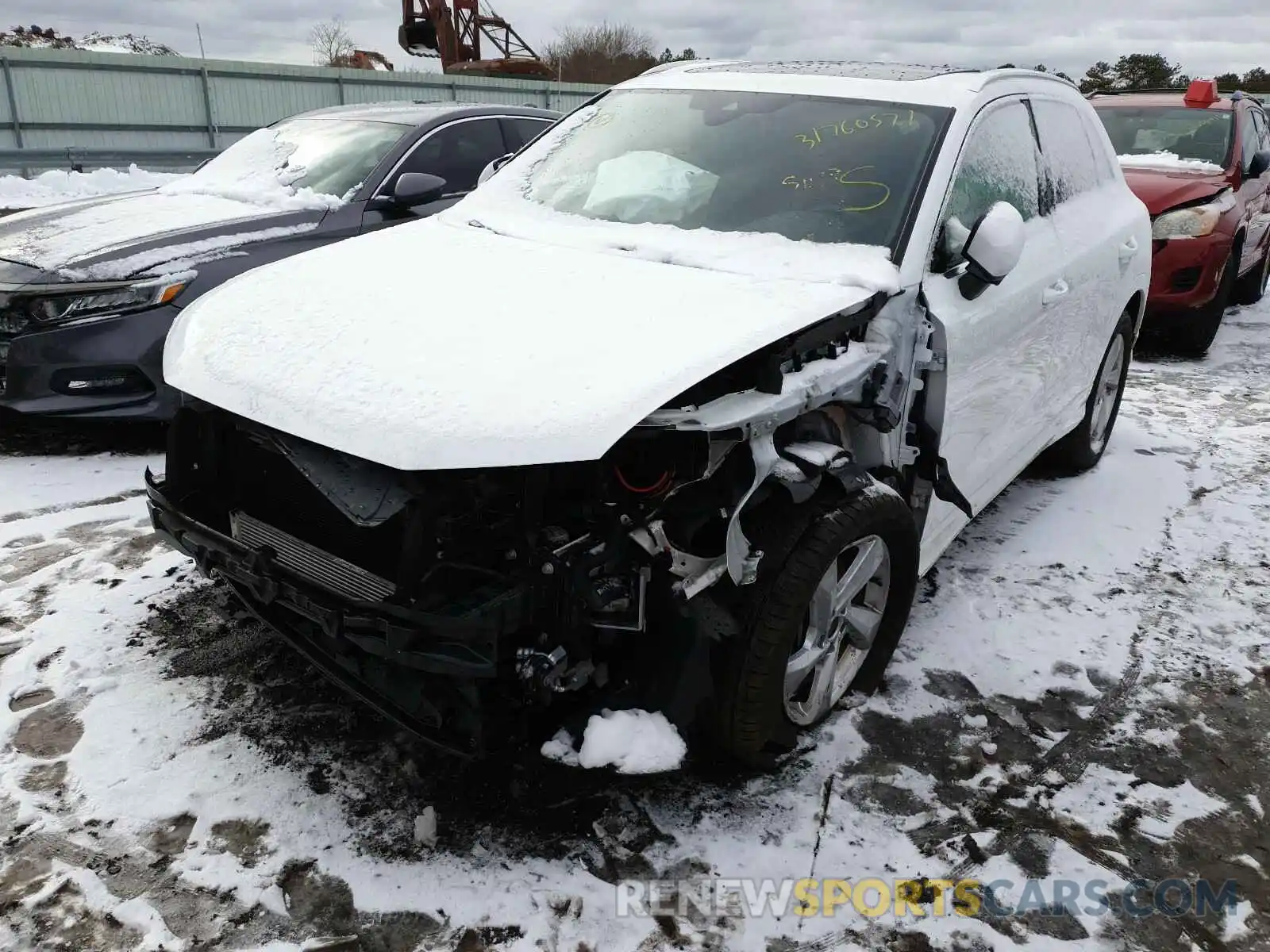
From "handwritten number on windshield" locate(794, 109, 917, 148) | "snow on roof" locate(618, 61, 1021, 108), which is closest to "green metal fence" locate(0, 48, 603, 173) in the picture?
"snow on roof" locate(618, 61, 1021, 108)

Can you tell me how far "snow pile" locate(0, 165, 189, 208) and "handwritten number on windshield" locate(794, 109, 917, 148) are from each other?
1071 cm

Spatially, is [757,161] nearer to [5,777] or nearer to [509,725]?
[509,725]

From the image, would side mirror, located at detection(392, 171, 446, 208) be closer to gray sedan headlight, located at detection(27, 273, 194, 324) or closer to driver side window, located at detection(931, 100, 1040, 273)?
gray sedan headlight, located at detection(27, 273, 194, 324)

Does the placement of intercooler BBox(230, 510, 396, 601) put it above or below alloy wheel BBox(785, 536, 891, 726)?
above

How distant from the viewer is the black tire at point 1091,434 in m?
4.73

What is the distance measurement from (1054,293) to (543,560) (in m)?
2.47

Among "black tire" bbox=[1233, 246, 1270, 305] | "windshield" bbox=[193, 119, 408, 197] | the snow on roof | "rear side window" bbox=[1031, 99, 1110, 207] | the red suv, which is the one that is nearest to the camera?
the snow on roof

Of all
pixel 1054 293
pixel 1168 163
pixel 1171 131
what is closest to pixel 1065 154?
pixel 1054 293

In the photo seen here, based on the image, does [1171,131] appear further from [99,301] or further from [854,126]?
[99,301]

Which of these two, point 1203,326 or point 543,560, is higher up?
point 543,560

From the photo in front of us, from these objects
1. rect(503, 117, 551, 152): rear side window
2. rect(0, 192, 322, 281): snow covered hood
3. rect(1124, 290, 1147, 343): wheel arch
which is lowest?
rect(1124, 290, 1147, 343): wheel arch

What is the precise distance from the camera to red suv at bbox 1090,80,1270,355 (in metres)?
7.07

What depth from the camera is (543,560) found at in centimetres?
206

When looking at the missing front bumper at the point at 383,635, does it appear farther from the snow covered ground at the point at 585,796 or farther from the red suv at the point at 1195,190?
the red suv at the point at 1195,190
